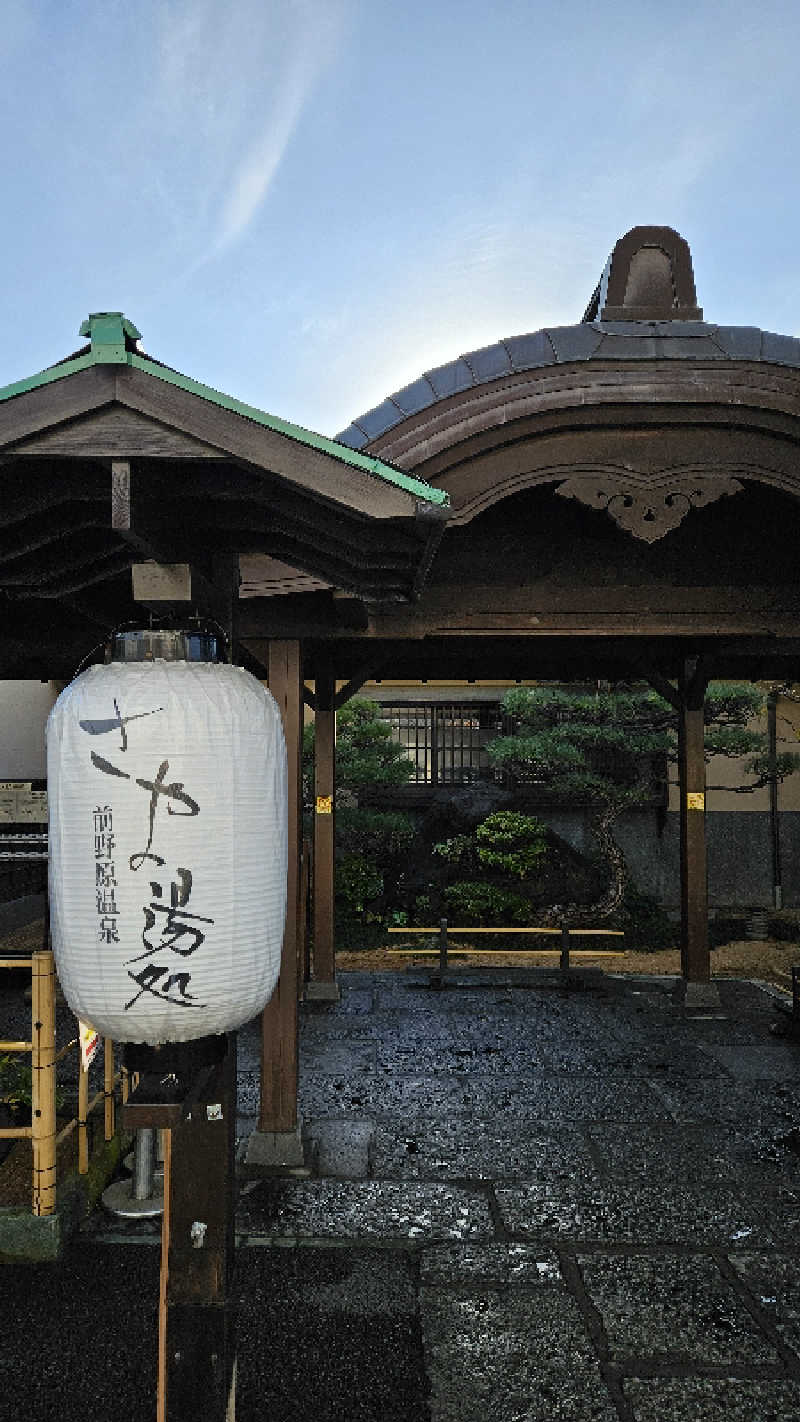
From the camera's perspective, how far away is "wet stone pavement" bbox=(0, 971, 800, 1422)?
379 centimetres

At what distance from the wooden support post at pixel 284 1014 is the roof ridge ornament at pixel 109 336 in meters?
3.53

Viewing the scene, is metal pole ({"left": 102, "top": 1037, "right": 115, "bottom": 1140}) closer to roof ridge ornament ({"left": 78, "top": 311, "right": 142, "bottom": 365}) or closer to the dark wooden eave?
the dark wooden eave

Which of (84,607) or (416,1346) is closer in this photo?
(416,1346)

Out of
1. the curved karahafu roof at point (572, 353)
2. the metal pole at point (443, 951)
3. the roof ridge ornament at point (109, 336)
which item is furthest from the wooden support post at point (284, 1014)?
the metal pole at point (443, 951)

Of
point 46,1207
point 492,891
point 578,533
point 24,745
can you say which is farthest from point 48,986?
point 24,745

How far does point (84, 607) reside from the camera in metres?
4.48

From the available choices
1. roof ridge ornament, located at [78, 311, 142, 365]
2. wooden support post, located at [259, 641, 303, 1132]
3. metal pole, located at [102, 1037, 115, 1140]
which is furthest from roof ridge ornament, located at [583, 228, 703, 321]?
→ metal pole, located at [102, 1037, 115, 1140]

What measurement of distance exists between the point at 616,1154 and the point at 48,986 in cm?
428

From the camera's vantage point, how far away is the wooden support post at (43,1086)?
4832 millimetres

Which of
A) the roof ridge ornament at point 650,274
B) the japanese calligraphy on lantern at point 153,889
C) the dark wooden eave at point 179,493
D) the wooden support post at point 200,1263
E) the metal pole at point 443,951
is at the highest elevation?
the roof ridge ornament at point 650,274

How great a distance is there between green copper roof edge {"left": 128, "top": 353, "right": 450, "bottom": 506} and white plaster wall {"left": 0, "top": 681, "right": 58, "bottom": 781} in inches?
579

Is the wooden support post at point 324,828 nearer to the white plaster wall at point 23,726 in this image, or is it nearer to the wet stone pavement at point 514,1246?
the wet stone pavement at point 514,1246

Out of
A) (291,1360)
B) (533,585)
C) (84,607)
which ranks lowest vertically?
(291,1360)

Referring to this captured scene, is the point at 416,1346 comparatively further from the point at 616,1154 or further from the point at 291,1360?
the point at 616,1154
